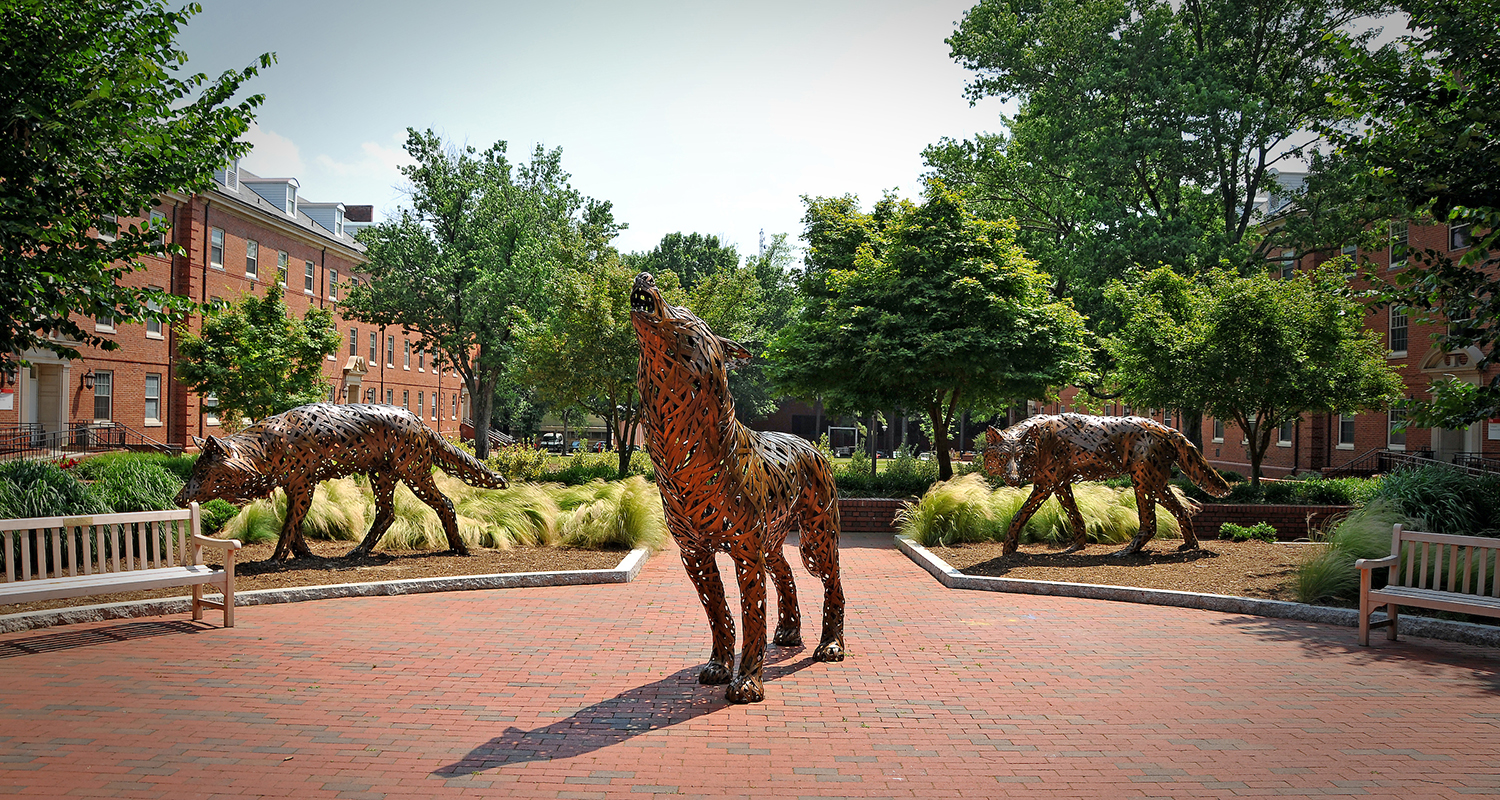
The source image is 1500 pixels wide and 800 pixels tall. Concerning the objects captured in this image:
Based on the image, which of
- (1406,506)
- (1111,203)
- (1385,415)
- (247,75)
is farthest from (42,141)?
(1385,415)

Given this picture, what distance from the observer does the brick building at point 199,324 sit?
27.3 m

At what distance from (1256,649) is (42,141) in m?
12.4

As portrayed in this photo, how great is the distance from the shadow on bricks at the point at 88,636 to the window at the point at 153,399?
28.3 meters

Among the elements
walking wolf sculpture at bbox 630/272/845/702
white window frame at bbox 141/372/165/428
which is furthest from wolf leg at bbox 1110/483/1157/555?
white window frame at bbox 141/372/165/428

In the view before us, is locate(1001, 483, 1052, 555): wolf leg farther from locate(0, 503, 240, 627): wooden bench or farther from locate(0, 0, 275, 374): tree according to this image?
locate(0, 0, 275, 374): tree

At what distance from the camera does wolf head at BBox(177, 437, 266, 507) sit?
8906 mm

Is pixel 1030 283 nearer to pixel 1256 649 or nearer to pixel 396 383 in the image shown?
pixel 1256 649

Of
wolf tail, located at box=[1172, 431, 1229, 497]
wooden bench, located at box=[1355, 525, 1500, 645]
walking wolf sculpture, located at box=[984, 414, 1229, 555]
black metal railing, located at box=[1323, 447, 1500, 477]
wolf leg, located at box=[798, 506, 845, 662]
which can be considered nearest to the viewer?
wolf leg, located at box=[798, 506, 845, 662]

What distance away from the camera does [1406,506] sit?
9516 mm

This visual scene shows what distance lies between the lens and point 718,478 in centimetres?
512

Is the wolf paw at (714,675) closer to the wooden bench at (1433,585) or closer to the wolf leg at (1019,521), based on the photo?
the wooden bench at (1433,585)

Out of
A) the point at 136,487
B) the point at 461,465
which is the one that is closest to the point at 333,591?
the point at 461,465

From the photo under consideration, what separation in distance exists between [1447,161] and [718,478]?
851cm

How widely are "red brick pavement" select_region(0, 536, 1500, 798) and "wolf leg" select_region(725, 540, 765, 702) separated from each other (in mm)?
153
